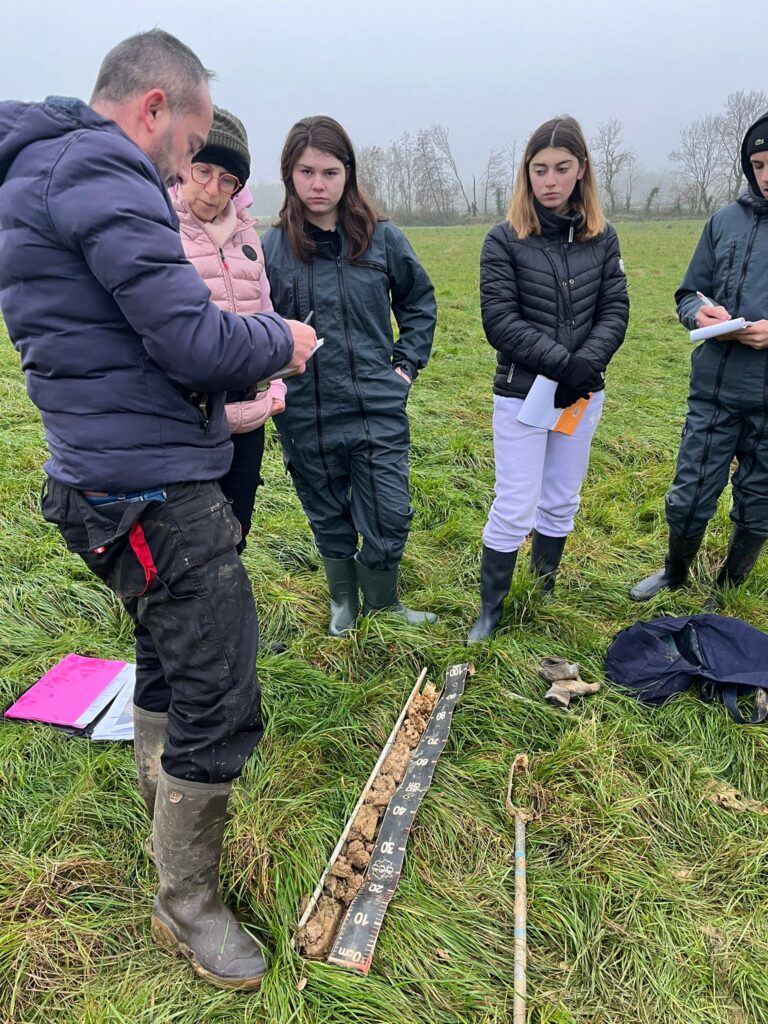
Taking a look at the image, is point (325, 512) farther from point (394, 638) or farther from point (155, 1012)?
point (155, 1012)

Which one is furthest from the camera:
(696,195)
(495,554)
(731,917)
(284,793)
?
(696,195)

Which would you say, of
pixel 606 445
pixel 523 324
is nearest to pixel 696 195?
pixel 606 445

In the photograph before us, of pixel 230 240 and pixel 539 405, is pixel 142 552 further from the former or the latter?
pixel 539 405

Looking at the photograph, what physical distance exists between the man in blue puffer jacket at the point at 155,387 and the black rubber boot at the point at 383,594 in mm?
1624

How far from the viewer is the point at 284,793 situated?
242 centimetres

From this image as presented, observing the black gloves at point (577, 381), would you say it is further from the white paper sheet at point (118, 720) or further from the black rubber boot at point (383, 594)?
the white paper sheet at point (118, 720)

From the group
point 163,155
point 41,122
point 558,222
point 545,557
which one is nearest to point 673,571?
point 545,557

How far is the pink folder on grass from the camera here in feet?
9.07

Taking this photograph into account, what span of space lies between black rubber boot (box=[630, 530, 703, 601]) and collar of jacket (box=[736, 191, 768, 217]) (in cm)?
168

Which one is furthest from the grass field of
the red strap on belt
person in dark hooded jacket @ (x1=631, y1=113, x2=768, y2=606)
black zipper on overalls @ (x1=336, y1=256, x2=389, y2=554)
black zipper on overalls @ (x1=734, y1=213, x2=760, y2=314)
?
black zipper on overalls @ (x1=734, y1=213, x2=760, y2=314)

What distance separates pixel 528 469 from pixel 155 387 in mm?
2085

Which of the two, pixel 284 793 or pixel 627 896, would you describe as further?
pixel 284 793

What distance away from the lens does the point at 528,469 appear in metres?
3.22

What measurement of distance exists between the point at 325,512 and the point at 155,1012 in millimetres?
2149
